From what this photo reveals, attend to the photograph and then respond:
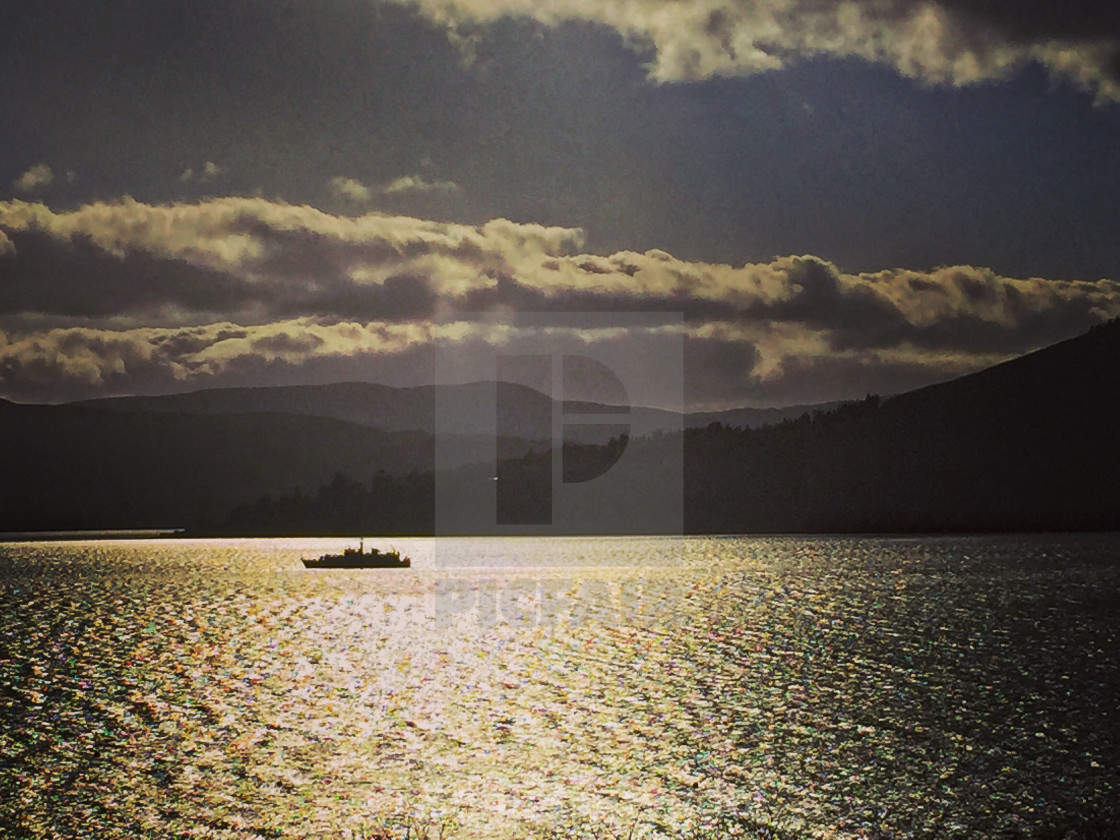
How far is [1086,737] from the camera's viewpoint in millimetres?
65938

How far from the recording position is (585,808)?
174 ft

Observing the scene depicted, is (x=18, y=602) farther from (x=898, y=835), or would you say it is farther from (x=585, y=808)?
(x=898, y=835)

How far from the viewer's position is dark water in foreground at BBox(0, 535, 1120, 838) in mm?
51875

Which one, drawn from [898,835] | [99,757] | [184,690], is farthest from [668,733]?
[184,690]

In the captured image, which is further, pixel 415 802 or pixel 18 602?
pixel 18 602

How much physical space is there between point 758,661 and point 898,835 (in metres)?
62.0

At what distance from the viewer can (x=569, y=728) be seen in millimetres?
73375

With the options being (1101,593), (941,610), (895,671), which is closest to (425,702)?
(895,671)

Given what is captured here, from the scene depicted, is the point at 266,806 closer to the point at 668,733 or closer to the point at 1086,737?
the point at 668,733

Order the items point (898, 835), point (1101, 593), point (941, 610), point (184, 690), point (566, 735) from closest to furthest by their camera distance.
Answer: point (898, 835) → point (566, 735) → point (184, 690) → point (941, 610) → point (1101, 593)

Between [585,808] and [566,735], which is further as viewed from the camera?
[566,735]

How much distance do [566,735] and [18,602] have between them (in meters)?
160

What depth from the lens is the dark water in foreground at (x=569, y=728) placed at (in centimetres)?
5188

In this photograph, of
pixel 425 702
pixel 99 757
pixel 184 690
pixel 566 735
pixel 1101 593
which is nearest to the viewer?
pixel 99 757
